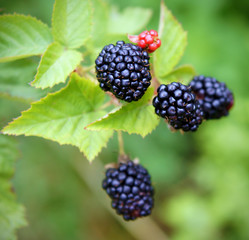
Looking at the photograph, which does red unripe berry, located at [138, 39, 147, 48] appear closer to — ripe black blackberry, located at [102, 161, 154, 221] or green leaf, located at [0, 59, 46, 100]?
ripe black blackberry, located at [102, 161, 154, 221]

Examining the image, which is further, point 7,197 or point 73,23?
point 7,197

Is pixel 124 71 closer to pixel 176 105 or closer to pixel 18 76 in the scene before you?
pixel 176 105

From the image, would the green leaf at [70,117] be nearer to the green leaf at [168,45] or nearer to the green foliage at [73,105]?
the green foliage at [73,105]

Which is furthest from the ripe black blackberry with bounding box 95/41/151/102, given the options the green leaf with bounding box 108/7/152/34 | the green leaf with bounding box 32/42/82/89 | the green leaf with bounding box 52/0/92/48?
the green leaf with bounding box 108/7/152/34

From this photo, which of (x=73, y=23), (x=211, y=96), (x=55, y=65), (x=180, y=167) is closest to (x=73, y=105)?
(x=55, y=65)

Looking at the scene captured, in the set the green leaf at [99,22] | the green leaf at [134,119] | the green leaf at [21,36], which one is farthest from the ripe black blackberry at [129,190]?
the green leaf at [99,22]

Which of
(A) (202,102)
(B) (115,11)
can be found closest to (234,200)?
(A) (202,102)
